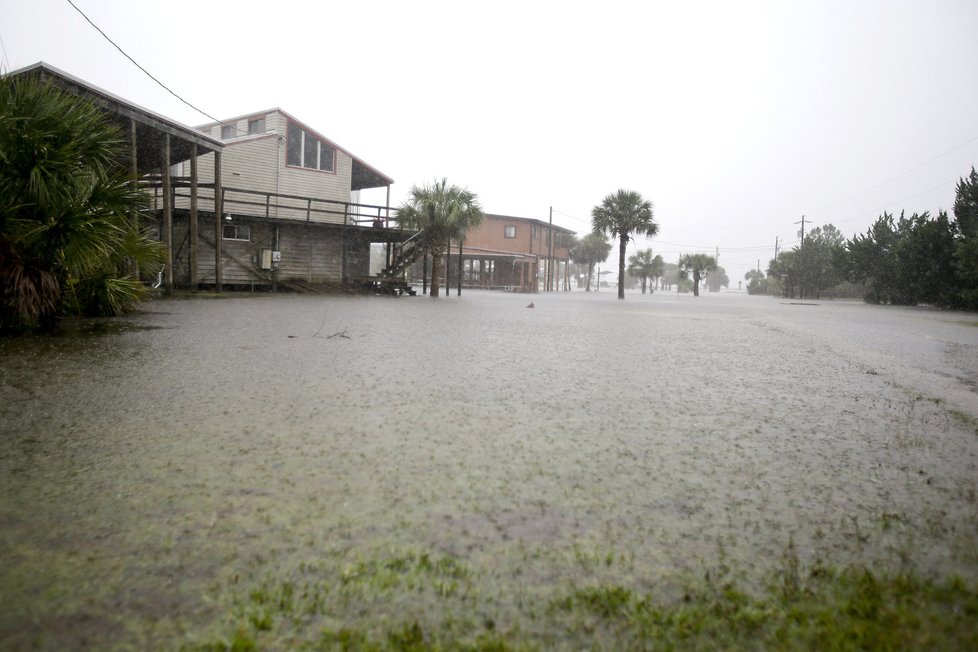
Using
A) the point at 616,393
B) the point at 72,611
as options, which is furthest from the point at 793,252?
the point at 72,611

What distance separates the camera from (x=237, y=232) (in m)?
24.0

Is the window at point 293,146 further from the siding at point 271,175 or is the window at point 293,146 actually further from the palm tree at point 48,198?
the palm tree at point 48,198

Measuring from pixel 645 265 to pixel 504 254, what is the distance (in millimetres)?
37389

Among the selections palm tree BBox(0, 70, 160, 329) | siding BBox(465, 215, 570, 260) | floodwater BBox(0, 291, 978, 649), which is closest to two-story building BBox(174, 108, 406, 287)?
palm tree BBox(0, 70, 160, 329)

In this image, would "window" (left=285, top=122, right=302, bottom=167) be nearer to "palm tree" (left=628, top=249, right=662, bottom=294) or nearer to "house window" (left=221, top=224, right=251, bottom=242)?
"house window" (left=221, top=224, right=251, bottom=242)

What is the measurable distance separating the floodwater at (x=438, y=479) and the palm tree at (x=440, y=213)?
21600 millimetres

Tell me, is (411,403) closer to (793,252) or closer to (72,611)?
(72,611)

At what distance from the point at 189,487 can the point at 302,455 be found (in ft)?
1.82

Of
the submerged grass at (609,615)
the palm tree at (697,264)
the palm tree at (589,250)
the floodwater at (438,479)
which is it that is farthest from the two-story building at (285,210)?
the palm tree at (589,250)

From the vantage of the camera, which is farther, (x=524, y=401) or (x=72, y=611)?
(x=524, y=401)

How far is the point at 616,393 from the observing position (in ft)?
15.2

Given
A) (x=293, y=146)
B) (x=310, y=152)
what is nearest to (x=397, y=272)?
(x=310, y=152)

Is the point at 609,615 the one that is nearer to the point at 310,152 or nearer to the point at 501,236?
the point at 310,152

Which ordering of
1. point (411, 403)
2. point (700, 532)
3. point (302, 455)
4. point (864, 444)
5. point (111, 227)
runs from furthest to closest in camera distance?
1. point (111, 227)
2. point (411, 403)
3. point (864, 444)
4. point (302, 455)
5. point (700, 532)
